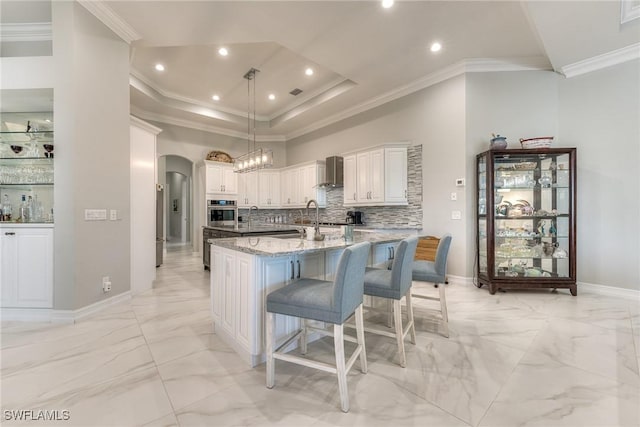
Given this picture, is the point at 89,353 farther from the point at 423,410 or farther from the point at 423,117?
the point at 423,117

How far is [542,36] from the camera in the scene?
10.9ft

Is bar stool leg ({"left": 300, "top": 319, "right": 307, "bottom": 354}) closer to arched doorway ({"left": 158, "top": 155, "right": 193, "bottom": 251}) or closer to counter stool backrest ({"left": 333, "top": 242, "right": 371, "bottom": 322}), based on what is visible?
counter stool backrest ({"left": 333, "top": 242, "right": 371, "bottom": 322})

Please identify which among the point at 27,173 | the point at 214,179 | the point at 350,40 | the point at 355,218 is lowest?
the point at 355,218

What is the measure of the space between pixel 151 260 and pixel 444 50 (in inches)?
204

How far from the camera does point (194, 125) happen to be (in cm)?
705

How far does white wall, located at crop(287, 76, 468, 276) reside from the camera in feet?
14.3

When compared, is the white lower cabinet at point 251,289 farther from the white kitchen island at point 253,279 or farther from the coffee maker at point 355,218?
the coffee maker at point 355,218

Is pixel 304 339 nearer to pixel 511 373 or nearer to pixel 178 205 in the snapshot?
Result: pixel 511 373

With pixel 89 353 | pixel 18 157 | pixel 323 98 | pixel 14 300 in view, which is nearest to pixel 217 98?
pixel 323 98

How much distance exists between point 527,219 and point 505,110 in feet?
5.38

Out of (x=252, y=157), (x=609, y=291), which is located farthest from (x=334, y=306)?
(x=609, y=291)

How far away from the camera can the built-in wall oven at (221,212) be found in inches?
266

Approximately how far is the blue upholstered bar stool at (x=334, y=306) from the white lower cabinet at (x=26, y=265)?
2719 millimetres

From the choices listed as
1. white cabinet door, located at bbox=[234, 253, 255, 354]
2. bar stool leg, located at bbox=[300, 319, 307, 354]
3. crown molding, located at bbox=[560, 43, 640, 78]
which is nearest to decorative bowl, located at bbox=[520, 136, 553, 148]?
crown molding, located at bbox=[560, 43, 640, 78]
